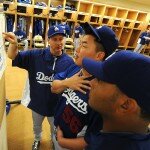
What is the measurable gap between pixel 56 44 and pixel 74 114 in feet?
2.76

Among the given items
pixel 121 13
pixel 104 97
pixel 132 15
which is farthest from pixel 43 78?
pixel 132 15

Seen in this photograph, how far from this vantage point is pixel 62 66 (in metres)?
1.76

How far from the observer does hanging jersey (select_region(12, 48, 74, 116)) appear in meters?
1.80

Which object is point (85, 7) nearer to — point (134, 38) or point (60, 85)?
point (134, 38)

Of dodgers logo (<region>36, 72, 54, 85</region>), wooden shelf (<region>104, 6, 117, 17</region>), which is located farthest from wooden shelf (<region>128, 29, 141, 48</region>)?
dodgers logo (<region>36, 72, 54, 85</region>)

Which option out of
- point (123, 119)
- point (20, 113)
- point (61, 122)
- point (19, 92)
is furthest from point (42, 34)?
point (123, 119)

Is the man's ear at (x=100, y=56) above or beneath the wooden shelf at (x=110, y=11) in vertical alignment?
above

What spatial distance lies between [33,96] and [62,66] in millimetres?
475

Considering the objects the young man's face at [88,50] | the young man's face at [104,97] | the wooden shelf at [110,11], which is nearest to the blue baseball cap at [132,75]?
the young man's face at [104,97]

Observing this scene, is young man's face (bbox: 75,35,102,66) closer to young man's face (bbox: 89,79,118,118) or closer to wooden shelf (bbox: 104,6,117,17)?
young man's face (bbox: 89,79,118,118)

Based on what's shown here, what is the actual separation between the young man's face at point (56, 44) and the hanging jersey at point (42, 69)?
5 cm

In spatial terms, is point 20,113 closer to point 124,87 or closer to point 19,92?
point 19,92

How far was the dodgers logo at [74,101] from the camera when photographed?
1.15m

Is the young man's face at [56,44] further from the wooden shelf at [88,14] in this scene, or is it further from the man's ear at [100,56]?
the wooden shelf at [88,14]
